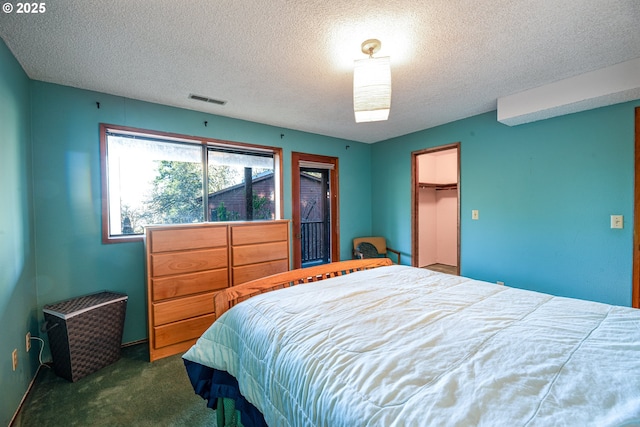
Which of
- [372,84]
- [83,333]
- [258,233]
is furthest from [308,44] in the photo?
[83,333]

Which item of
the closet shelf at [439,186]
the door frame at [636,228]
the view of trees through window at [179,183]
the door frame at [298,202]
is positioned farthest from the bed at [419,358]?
the closet shelf at [439,186]

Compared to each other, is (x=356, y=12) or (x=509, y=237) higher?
(x=356, y=12)

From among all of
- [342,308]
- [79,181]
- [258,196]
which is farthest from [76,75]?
[342,308]

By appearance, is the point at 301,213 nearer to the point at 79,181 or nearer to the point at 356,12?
the point at 79,181

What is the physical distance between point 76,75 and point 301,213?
282cm

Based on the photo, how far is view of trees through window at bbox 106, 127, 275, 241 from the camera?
9.05 ft

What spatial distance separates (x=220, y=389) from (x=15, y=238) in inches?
70.9

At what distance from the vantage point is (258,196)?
3.66 meters

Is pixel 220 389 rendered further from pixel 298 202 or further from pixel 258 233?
pixel 298 202

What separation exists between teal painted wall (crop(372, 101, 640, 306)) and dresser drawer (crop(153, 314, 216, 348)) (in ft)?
10.3

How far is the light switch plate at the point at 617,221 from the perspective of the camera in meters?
2.42

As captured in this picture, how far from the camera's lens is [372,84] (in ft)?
5.59

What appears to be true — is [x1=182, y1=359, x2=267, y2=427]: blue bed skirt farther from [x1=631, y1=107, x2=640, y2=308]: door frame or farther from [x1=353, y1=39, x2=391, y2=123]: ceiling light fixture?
[x1=631, y1=107, x2=640, y2=308]: door frame

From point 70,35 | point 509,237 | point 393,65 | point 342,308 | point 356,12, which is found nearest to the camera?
point 342,308
